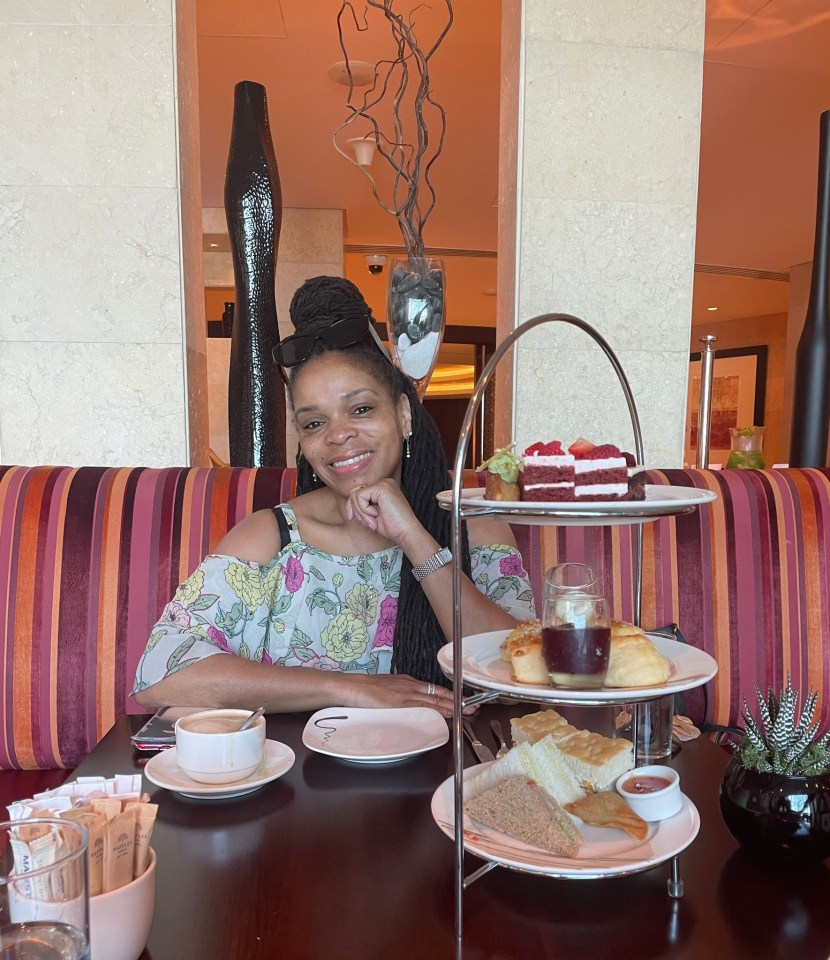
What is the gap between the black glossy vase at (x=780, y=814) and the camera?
0.79 meters

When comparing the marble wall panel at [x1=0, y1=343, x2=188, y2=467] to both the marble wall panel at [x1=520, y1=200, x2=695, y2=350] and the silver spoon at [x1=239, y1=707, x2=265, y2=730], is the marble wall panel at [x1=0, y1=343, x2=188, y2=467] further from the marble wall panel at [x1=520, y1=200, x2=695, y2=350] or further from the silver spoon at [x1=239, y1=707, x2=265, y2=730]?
the silver spoon at [x1=239, y1=707, x2=265, y2=730]

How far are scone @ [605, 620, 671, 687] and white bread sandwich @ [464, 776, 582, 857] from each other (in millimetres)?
154

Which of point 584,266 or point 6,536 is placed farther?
point 584,266

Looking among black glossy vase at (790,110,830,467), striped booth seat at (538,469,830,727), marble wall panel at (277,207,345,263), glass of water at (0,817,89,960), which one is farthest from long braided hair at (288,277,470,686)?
marble wall panel at (277,207,345,263)

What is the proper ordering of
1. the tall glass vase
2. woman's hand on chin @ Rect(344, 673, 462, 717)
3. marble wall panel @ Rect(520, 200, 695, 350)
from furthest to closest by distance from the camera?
marble wall panel @ Rect(520, 200, 695, 350) → the tall glass vase → woman's hand on chin @ Rect(344, 673, 462, 717)

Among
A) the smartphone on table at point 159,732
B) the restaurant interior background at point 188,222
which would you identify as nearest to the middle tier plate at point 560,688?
the smartphone on table at point 159,732

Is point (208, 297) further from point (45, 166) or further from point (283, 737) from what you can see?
point (283, 737)

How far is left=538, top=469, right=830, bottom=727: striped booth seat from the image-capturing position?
1.79 metres

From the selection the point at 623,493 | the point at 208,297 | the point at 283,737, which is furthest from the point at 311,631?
the point at 208,297

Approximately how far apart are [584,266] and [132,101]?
1348 mm

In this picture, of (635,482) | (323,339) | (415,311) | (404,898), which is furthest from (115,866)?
(415,311)

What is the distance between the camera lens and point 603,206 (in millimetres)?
2213

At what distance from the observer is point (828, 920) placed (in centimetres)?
72

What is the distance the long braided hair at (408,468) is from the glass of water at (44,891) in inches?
36.3
